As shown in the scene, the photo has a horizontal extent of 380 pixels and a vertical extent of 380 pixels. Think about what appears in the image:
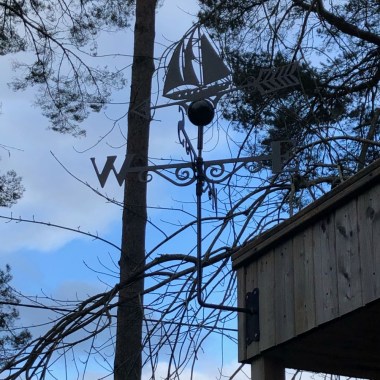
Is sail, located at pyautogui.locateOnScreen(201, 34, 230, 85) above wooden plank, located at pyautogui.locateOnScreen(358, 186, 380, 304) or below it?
above

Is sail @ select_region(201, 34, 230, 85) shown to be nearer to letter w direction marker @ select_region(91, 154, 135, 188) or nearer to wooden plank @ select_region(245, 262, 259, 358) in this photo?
letter w direction marker @ select_region(91, 154, 135, 188)

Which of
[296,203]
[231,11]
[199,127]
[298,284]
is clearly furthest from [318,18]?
[298,284]

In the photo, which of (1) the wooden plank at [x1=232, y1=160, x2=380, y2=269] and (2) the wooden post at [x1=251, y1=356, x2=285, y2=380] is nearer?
(1) the wooden plank at [x1=232, y1=160, x2=380, y2=269]

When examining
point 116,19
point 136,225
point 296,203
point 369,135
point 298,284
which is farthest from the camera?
point 116,19

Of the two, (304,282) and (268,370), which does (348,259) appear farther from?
(268,370)

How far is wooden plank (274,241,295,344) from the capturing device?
3.69 m

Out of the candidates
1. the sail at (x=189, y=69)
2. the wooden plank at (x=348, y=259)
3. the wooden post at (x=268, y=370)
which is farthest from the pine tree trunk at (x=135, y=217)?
the wooden plank at (x=348, y=259)

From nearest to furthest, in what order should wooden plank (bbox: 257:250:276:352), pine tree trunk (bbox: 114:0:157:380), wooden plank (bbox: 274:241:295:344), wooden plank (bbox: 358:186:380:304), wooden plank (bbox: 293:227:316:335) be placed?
wooden plank (bbox: 358:186:380:304)
wooden plank (bbox: 293:227:316:335)
wooden plank (bbox: 274:241:295:344)
wooden plank (bbox: 257:250:276:352)
pine tree trunk (bbox: 114:0:157:380)

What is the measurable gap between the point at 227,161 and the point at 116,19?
506 centimetres

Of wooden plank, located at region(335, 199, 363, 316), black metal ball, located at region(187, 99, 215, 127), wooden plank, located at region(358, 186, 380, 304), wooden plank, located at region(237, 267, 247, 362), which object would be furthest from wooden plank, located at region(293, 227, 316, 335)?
black metal ball, located at region(187, 99, 215, 127)

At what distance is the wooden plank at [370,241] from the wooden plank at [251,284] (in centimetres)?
74

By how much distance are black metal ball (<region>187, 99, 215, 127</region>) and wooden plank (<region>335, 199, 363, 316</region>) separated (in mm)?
716

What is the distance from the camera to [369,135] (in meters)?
6.72

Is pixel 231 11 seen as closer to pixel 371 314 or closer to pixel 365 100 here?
pixel 365 100
